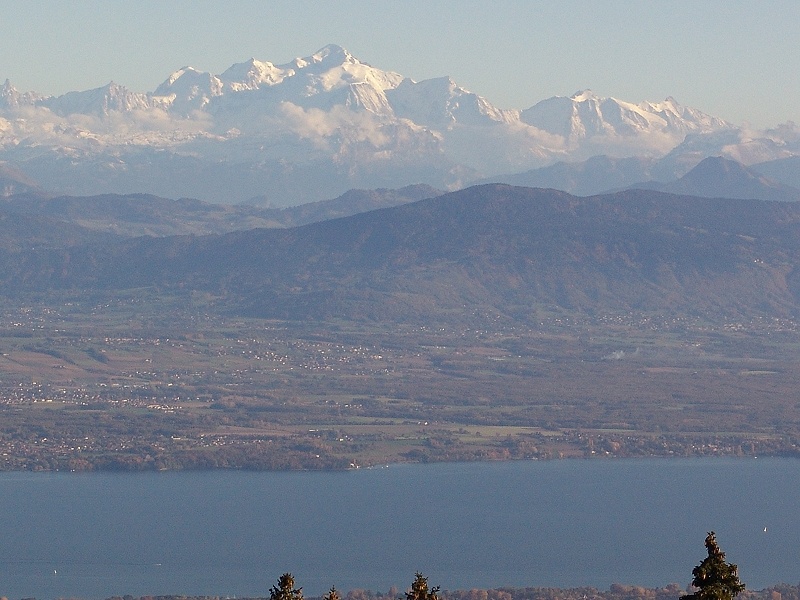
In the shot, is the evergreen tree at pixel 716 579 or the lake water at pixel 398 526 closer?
the evergreen tree at pixel 716 579

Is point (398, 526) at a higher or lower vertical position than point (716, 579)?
higher

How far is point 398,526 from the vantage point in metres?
81.4

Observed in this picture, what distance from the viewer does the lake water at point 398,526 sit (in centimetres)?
6938

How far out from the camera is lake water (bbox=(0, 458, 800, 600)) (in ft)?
228

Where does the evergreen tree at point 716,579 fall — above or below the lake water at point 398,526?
below

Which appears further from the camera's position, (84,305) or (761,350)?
(84,305)

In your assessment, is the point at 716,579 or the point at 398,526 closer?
the point at 716,579

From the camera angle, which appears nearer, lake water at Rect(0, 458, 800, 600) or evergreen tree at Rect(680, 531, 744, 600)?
evergreen tree at Rect(680, 531, 744, 600)

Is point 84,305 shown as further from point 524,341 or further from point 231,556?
point 231,556

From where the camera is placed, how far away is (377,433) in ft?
358

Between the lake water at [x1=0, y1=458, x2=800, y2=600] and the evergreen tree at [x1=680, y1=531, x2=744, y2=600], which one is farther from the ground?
the lake water at [x1=0, y1=458, x2=800, y2=600]

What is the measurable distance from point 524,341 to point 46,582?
318 ft

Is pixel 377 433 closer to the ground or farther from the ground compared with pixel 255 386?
closer to the ground

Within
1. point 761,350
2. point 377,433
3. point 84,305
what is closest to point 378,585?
point 377,433
